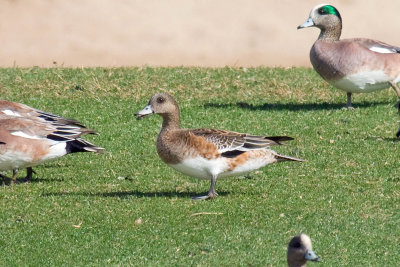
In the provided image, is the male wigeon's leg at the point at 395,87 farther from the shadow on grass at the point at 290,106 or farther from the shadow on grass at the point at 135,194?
the shadow on grass at the point at 135,194

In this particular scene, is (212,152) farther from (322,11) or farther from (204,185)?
(322,11)

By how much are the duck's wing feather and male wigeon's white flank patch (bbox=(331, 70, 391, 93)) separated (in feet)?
14.8

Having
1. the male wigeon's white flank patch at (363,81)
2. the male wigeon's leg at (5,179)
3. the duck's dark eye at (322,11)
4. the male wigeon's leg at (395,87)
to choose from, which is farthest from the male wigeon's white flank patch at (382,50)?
the male wigeon's leg at (5,179)

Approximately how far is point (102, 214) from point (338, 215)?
2.16m

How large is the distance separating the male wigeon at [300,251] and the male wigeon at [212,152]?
2822mm

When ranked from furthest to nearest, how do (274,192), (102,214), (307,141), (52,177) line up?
(307,141) < (52,177) < (274,192) < (102,214)

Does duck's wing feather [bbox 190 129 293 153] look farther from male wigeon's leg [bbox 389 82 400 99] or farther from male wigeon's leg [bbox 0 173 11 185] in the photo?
male wigeon's leg [bbox 389 82 400 99]

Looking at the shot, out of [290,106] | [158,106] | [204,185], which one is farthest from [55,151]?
[290,106]

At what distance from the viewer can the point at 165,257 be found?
24.1ft

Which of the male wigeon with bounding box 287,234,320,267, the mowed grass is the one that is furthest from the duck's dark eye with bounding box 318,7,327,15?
the male wigeon with bounding box 287,234,320,267

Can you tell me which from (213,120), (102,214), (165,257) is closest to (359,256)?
(165,257)

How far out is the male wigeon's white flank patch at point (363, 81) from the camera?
13.2 m

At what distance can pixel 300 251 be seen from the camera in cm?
590

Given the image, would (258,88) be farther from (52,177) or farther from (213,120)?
(52,177)
